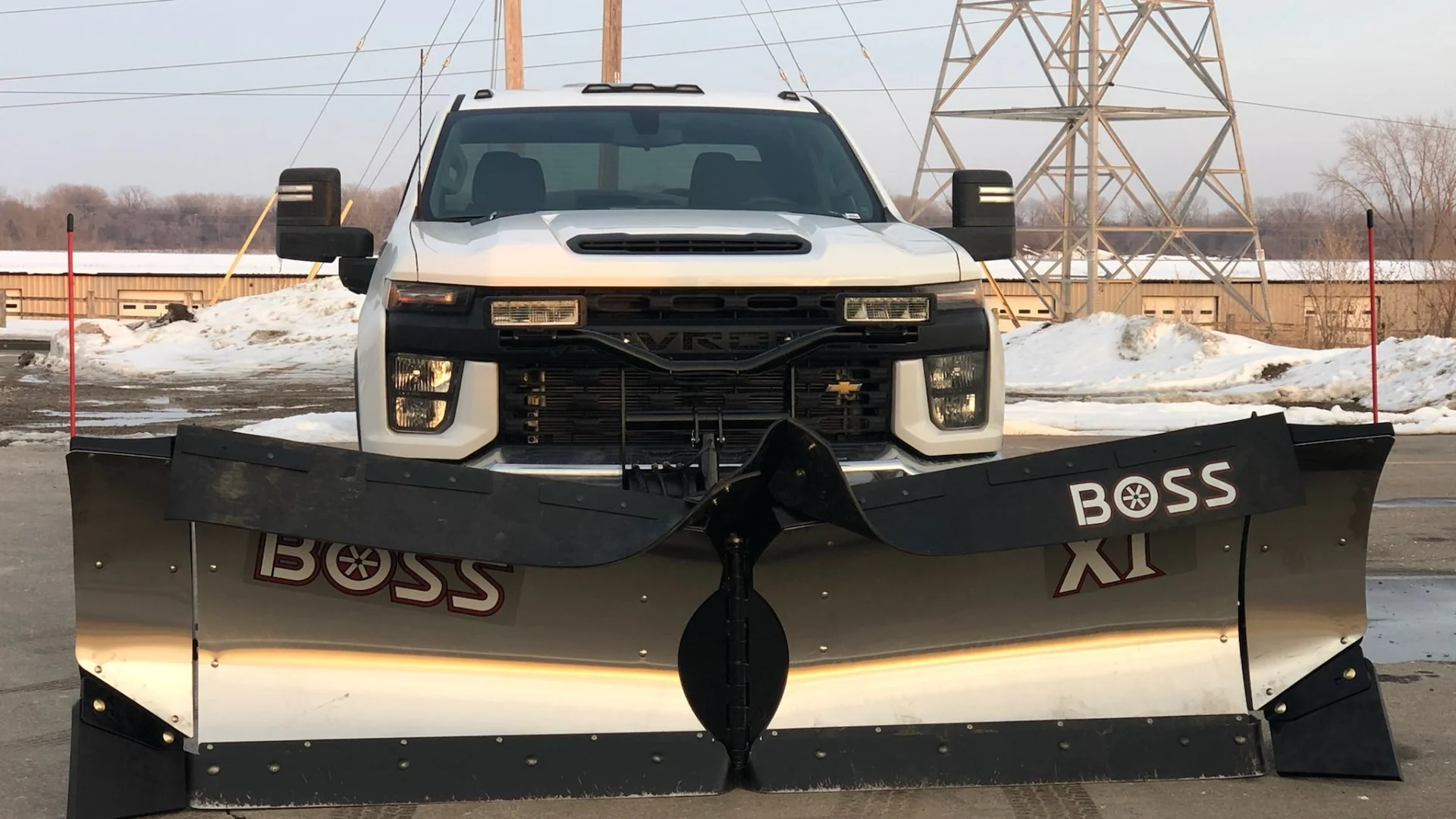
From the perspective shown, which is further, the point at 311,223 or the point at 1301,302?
the point at 1301,302

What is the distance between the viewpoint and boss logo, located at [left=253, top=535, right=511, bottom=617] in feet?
11.4

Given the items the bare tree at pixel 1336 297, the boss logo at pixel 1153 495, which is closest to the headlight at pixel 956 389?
the boss logo at pixel 1153 495

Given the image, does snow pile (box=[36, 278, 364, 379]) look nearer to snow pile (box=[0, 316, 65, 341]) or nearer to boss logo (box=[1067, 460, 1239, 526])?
snow pile (box=[0, 316, 65, 341])

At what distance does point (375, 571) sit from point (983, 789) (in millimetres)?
1610

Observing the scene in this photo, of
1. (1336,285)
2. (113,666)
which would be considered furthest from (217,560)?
(1336,285)

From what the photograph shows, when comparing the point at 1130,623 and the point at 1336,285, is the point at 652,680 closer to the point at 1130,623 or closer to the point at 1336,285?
the point at 1130,623

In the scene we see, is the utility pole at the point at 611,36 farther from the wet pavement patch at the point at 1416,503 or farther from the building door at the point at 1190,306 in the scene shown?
the building door at the point at 1190,306

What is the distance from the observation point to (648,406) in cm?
414

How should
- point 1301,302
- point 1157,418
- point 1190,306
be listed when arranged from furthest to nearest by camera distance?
point 1190,306, point 1301,302, point 1157,418

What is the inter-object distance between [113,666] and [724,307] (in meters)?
1.72

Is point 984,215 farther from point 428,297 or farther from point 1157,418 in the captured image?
point 1157,418

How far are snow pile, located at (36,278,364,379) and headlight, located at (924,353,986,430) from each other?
73.1 ft

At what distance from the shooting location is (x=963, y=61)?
123 ft

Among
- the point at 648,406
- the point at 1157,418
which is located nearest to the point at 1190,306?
the point at 1157,418
